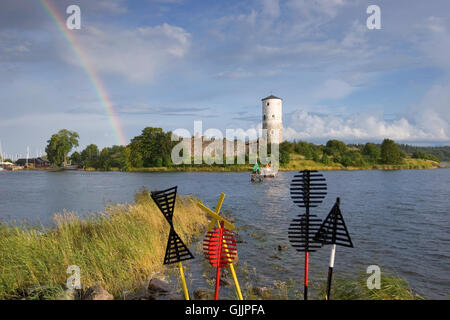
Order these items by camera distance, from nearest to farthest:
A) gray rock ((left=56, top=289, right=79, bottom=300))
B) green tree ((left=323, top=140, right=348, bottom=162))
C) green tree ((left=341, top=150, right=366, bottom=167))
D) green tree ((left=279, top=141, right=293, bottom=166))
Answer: gray rock ((left=56, top=289, right=79, bottom=300)), green tree ((left=279, top=141, right=293, bottom=166)), green tree ((left=341, top=150, right=366, bottom=167)), green tree ((left=323, top=140, right=348, bottom=162))

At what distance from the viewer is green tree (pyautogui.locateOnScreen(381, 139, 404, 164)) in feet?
282

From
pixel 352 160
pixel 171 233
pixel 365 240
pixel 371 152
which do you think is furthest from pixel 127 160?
pixel 171 233

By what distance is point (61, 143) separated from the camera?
94312 mm

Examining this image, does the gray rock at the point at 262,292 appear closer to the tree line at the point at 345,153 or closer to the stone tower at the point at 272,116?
the tree line at the point at 345,153

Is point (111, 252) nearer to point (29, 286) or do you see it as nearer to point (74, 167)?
point (29, 286)

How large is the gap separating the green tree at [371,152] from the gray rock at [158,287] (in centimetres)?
8905

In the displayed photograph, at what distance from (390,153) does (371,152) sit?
4968 mm

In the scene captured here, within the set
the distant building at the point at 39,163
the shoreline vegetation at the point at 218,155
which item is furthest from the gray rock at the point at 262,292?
the distant building at the point at 39,163

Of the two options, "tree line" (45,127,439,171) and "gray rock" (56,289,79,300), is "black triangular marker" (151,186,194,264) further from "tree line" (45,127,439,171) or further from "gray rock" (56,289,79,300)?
"tree line" (45,127,439,171)

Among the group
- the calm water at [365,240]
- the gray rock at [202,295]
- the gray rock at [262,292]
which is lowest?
the calm water at [365,240]

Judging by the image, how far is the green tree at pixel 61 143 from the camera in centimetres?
9293

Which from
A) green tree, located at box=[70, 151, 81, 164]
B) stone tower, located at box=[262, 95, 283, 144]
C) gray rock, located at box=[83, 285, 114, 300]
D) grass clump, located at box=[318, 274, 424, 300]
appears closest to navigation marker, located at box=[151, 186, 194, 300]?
gray rock, located at box=[83, 285, 114, 300]

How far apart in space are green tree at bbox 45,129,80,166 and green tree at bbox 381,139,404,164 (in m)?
83.0
